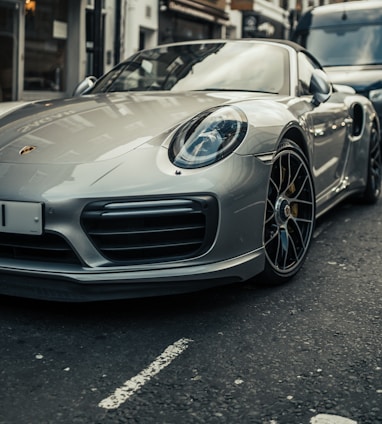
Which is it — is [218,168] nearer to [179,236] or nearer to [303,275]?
[179,236]

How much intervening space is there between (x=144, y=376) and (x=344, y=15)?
9.04 metres

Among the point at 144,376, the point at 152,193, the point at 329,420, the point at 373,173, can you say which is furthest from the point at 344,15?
the point at 329,420

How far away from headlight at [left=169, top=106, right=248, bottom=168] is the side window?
1.11m

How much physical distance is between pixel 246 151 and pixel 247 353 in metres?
0.89

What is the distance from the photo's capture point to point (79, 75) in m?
14.4

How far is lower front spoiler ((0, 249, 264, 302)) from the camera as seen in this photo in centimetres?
280

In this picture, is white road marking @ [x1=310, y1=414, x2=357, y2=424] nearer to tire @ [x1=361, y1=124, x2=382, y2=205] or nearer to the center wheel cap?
the center wheel cap

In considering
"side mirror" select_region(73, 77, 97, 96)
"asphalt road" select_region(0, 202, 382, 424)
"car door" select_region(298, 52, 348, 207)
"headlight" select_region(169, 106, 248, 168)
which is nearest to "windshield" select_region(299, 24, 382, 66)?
"car door" select_region(298, 52, 348, 207)

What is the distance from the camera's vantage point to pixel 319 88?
4.27m

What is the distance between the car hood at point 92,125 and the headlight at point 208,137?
0.09 m

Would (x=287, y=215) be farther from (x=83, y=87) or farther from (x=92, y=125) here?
(x=83, y=87)

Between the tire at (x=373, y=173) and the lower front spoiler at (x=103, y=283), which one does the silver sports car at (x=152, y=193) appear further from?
the tire at (x=373, y=173)

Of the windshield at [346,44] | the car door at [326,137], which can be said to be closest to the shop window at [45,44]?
the windshield at [346,44]

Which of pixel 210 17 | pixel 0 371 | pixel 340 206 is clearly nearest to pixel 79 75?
pixel 210 17
